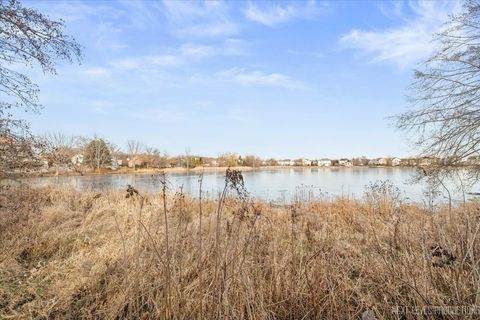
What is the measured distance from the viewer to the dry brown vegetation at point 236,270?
2740mm

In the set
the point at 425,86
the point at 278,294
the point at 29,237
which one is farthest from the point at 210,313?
the point at 425,86

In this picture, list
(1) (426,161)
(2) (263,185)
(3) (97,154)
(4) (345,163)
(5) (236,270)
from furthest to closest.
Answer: (4) (345,163) < (3) (97,154) < (2) (263,185) < (1) (426,161) < (5) (236,270)

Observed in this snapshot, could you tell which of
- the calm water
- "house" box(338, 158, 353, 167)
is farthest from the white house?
the calm water

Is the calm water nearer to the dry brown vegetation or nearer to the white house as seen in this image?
the dry brown vegetation

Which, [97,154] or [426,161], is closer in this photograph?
[426,161]

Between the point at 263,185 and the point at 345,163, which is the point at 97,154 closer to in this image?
the point at 263,185

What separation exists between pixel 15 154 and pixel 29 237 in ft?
5.94

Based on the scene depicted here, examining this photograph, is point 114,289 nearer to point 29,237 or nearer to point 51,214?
point 29,237

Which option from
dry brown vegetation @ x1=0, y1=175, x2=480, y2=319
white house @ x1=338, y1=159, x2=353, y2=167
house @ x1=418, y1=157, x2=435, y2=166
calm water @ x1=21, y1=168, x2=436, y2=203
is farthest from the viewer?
white house @ x1=338, y1=159, x2=353, y2=167

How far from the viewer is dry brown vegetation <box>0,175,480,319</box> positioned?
274 cm

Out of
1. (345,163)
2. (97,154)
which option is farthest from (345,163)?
(97,154)

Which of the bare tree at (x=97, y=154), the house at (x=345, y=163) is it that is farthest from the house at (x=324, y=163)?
the bare tree at (x=97, y=154)

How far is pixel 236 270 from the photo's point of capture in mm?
3137

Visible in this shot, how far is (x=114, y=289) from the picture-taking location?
430cm
